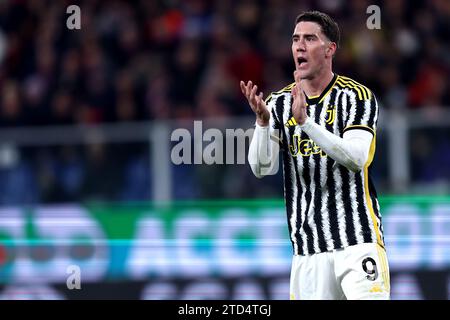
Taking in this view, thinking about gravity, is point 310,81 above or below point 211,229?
above

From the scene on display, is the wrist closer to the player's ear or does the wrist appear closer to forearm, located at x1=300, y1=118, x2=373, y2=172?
forearm, located at x1=300, y1=118, x2=373, y2=172

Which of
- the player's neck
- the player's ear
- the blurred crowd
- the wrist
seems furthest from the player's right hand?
the blurred crowd

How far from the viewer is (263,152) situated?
19.3 feet

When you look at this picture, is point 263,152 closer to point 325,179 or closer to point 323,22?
point 325,179

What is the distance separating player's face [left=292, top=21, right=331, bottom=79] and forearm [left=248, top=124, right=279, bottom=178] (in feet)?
1.20

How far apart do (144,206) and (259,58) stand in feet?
9.80

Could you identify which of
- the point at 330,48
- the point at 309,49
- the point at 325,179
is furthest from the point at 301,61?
the point at 325,179

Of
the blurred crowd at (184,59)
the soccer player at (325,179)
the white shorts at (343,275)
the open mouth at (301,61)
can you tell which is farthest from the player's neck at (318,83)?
the blurred crowd at (184,59)

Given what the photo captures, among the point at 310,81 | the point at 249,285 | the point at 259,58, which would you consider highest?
the point at 259,58

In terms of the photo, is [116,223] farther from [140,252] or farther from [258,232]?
[258,232]

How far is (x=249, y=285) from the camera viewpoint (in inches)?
358
